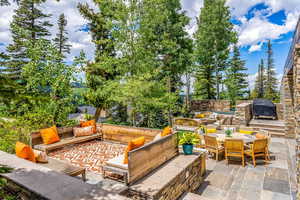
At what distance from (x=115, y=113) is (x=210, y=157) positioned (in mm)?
8183

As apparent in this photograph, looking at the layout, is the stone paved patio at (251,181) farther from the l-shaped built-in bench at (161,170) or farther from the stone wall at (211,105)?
the stone wall at (211,105)

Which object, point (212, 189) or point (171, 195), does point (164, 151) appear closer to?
point (171, 195)

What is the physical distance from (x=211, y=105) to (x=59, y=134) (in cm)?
1367

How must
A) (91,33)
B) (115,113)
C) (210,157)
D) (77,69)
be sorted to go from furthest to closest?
(115,113)
(91,33)
(77,69)
(210,157)

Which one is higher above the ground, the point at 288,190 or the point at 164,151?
the point at 164,151

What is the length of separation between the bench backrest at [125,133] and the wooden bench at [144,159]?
5.28 ft

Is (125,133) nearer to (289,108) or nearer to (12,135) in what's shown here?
(12,135)

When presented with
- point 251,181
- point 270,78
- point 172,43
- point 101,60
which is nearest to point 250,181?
point 251,181

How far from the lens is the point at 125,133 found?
6.92 metres

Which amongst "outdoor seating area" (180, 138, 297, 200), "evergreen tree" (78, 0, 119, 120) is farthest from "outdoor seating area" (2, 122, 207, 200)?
"evergreen tree" (78, 0, 119, 120)

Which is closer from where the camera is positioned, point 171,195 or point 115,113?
point 171,195

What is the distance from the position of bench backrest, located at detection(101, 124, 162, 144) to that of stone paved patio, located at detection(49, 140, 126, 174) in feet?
0.86

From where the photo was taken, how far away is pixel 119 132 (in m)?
7.12

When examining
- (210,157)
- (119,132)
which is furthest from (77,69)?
(210,157)
